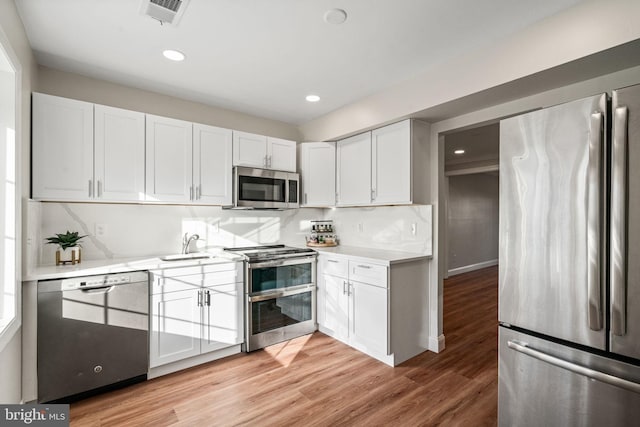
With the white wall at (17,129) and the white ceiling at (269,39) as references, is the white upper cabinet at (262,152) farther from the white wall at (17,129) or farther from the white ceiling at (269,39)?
the white wall at (17,129)

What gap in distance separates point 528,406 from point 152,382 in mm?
2689

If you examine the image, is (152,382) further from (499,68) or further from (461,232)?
(461,232)

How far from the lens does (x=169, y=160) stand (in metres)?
2.95

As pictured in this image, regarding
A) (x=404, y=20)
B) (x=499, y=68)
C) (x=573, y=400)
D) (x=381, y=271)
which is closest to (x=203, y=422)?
(x=381, y=271)

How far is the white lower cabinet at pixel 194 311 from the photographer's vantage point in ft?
8.38

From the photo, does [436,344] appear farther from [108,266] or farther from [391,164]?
[108,266]

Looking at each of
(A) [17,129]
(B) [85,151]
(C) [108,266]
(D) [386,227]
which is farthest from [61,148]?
(D) [386,227]

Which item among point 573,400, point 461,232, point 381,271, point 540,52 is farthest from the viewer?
point 461,232

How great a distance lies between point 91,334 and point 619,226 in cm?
325

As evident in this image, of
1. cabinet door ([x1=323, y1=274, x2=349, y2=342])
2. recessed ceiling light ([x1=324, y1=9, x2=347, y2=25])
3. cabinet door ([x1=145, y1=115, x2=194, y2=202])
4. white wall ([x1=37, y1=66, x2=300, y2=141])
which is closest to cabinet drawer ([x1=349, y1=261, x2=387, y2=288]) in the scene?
cabinet door ([x1=323, y1=274, x2=349, y2=342])

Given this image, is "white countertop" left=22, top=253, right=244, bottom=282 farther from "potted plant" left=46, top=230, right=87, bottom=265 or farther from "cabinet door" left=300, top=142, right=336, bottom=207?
"cabinet door" left=300, top=142, right=336, bottom=207

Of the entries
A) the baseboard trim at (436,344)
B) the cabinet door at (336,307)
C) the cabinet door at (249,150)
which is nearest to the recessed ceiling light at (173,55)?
the cabinet door at (249,150)

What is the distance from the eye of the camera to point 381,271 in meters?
2.82

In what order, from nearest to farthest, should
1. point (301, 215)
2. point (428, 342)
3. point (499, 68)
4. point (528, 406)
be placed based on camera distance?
point (528, 406), point (499, 68), point (428, 342), point (301, 215)
